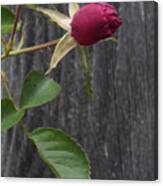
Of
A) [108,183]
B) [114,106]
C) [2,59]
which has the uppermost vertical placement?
[2,59]

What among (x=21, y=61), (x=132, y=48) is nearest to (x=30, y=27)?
(x=21, y=61)

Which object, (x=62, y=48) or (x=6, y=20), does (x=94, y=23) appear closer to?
(x=62, y=48)

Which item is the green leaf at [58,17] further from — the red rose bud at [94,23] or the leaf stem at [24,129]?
the leaf stem at [24,129]

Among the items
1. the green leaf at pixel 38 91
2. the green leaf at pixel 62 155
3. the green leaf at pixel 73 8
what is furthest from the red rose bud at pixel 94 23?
the green leaf at pixel 62 155

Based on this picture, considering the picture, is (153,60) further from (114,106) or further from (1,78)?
(1,78)

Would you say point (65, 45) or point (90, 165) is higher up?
point (65, 45)

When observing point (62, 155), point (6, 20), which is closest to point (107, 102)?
point (62, 155)
